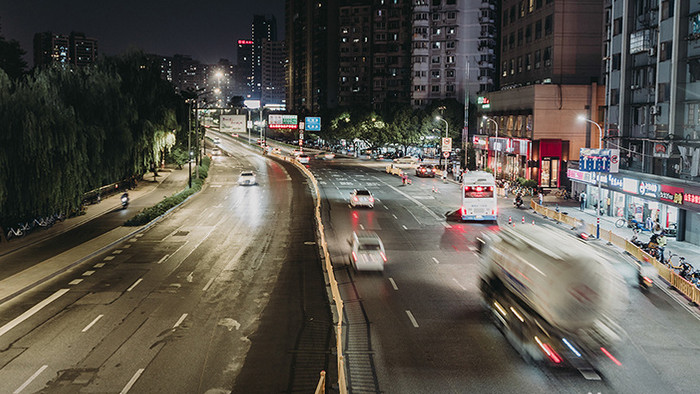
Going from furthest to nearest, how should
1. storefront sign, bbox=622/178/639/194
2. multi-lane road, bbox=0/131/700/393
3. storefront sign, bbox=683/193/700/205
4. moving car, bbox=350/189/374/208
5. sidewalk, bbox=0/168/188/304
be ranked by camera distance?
1. moving car, bbox=350/189/374/208
2. storefront sign, bbox=622/178/639/194
3. storefront sign, bbox=683/193/700/205
4. sidewalk, bbox=0/168/188/304
5. multi-lane road, bbox=0/131/700/393

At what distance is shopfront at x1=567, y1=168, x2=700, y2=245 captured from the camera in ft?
125

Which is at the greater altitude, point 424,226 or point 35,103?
point 35,103

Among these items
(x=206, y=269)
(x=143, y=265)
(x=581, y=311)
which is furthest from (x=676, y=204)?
(x=143, y=265)

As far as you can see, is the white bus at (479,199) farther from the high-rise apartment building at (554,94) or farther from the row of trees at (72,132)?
the row of trees at (72,132)

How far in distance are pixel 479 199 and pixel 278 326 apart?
2732cm

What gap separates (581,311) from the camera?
709 inches

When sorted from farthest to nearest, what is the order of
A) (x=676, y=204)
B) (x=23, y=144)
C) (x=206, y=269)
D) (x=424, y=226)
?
(x=424, y=226) < (x=676, y=204) < (x=23, y=144) < (x=206, y=269)

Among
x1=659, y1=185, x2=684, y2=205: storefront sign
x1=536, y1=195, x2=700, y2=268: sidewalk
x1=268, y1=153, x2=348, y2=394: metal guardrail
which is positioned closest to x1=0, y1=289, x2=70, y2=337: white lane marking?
x1=268, y1=153, x2=348, y2=394: metal guardrail

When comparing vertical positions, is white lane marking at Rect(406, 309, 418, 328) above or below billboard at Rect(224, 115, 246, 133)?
below

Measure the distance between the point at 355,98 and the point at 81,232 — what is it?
534 feet

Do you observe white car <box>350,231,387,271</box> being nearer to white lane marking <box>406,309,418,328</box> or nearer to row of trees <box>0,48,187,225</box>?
white lane marking <box>406,309,418,328</box>

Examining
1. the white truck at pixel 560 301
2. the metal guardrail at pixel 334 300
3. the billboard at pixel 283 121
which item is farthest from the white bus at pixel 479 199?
the billboard at pixel 283 121

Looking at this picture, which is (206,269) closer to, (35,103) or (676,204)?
(35,103)

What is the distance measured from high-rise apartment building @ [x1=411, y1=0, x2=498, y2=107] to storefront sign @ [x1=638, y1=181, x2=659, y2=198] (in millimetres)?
94259
